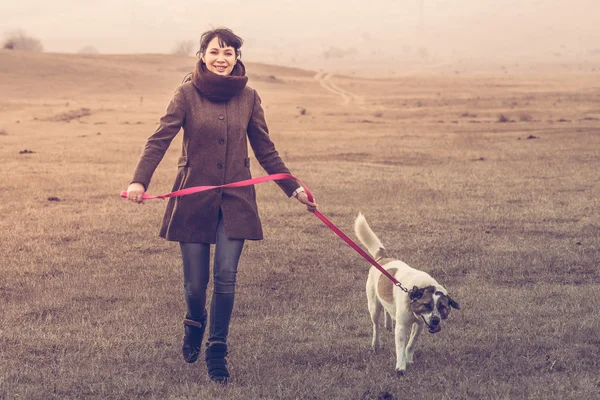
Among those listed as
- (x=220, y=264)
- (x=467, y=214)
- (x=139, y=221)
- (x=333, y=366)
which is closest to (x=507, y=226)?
(x=467, y=214)

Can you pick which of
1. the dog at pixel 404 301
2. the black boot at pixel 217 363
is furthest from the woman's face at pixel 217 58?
the black boot at pixel 217 363

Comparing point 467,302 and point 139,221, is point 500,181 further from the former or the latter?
point 467,302

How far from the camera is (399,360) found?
5.85m

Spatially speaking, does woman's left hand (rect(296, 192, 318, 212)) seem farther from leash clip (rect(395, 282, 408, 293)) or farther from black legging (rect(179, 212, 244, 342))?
leash clip (rect(395, 282, 408, 293))

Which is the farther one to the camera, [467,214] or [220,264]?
[467,214]

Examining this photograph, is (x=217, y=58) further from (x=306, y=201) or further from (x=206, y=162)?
(x=306, y=201)

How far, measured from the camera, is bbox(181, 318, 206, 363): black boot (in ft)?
19.2

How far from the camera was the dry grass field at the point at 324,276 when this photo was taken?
5.77 meters

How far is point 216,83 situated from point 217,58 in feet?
0.57

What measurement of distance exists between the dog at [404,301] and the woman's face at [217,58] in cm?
165

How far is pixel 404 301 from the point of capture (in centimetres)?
579

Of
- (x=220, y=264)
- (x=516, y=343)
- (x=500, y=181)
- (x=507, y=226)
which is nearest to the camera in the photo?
(x=220, y=264)

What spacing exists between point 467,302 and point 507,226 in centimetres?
409

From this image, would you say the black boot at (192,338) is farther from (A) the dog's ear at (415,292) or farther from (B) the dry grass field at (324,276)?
(A) the dog's ear at (415,292)
